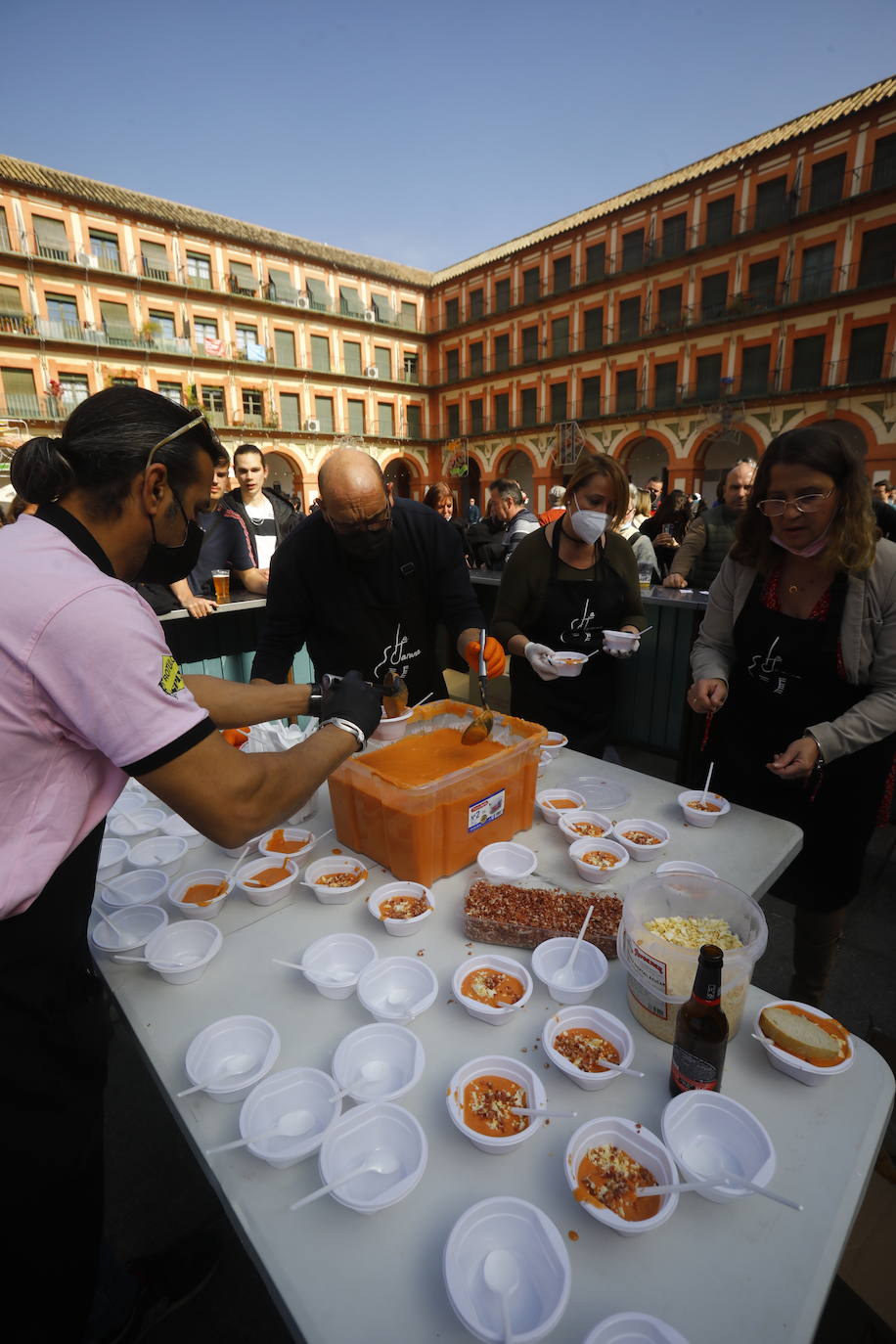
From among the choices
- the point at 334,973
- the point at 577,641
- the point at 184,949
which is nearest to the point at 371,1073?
the point at 334,973

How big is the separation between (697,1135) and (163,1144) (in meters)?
2.28

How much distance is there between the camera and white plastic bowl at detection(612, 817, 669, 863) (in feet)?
6.38

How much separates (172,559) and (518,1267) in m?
1.62

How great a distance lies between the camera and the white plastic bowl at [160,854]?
197 cm

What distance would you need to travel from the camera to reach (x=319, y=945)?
5.11 ft

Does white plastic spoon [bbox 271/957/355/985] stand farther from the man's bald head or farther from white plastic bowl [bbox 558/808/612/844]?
the man's bald head

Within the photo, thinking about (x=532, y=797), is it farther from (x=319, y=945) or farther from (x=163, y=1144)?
(x=163, y=1144)

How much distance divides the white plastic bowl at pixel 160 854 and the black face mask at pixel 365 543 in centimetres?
142

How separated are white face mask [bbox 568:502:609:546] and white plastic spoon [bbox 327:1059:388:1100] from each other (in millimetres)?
2673

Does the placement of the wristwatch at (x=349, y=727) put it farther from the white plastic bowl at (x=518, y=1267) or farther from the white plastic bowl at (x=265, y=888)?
the white plastic bowl at (x=518, y=1267)

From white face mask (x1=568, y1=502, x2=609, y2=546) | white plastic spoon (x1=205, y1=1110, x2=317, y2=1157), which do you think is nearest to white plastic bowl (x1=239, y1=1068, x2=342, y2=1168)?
white plastic spoon (x1=205, y1=1110, x2=317, y2=1157)

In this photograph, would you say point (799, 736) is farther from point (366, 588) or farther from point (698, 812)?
point (366, 588)

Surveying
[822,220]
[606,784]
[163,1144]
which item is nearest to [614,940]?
[606,784]

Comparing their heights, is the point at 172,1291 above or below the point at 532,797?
below
